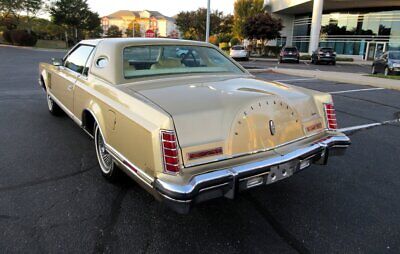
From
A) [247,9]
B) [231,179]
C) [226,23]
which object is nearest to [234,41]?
[247,9]

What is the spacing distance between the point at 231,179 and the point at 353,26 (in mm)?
40853

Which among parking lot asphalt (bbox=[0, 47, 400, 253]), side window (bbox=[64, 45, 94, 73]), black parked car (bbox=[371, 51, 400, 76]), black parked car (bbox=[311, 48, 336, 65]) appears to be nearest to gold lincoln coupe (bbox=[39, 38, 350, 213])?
side window (bbox=[64, 45, 94, 73])

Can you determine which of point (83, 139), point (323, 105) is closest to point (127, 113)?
point (323, 105)

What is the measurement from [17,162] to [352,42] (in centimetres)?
4001

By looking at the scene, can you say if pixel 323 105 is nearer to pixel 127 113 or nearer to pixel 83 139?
pixel 127 113

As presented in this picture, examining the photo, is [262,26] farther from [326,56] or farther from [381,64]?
[381,64]

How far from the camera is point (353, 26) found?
37.7 metres

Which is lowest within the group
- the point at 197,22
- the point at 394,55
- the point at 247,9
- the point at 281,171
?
the point at 281,171

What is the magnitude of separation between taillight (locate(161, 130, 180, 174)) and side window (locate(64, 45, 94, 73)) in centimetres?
242

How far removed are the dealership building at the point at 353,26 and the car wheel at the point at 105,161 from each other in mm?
36939

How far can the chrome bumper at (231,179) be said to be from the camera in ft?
7.57

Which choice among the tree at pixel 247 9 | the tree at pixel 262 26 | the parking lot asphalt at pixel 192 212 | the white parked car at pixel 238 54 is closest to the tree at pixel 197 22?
the tree at pixel 247 9

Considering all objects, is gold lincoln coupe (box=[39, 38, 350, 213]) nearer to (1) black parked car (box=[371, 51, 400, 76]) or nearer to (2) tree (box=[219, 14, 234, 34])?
(1) black parked car (box=[371, 51, 400, 76])

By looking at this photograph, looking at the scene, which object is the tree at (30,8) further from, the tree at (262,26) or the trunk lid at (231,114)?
the trunk lid at (231,114)
